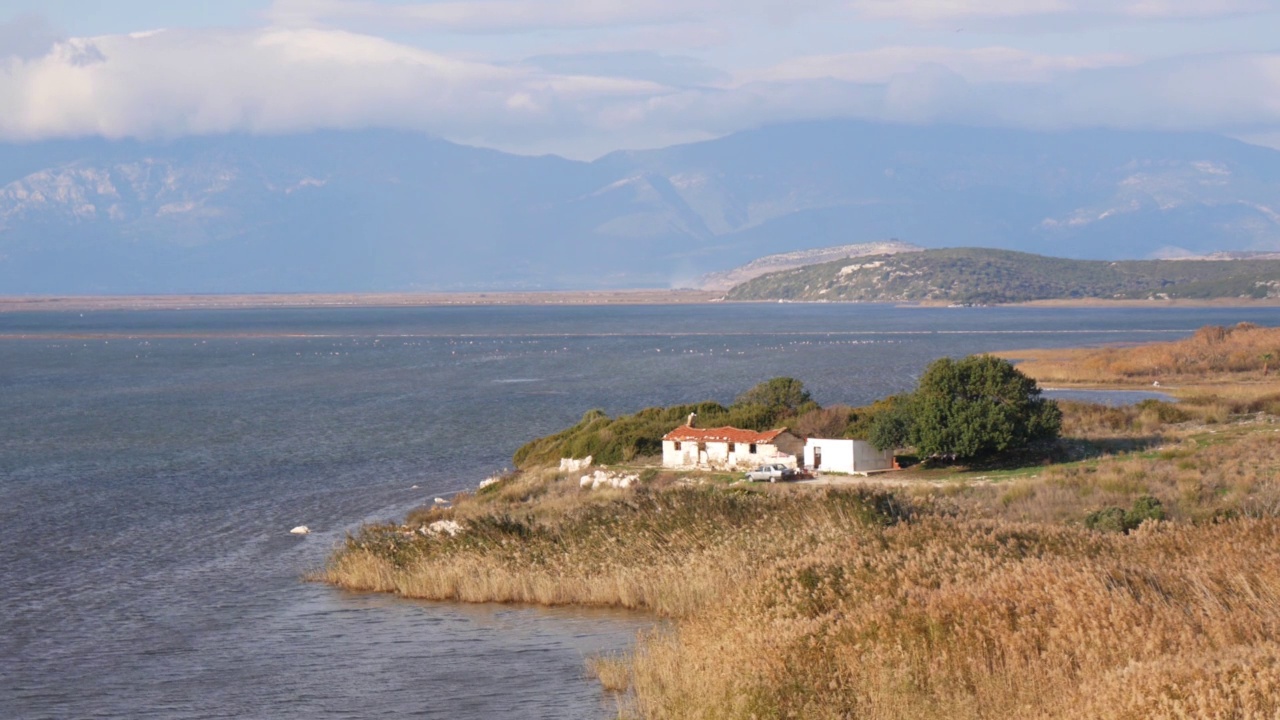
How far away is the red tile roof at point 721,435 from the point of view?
36.9 metres

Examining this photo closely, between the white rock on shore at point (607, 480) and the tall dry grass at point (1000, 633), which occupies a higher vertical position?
the tall dry grass at point (1000, 633)

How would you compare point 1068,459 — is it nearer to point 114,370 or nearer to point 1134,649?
point 1134,649

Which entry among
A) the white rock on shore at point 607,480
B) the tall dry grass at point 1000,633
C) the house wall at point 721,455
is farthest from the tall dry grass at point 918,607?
the house wall at point 721,455

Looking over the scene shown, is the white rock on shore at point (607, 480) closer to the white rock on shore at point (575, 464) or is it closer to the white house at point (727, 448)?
the white rock on shore at point (575, 464)

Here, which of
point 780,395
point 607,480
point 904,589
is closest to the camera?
point 904,589

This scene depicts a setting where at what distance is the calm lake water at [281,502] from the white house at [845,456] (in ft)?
34.4

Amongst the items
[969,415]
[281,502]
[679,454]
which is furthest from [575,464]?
[969,415]

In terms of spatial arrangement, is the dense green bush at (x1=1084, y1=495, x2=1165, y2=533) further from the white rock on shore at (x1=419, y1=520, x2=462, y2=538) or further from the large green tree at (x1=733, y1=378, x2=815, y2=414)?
the large green tree at (x1=733, y1=378, x2=815, y2=414)

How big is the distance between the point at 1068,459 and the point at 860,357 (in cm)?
6242

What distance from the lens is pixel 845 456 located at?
3544 cm

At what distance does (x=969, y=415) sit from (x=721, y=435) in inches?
248

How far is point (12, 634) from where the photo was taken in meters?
23.1

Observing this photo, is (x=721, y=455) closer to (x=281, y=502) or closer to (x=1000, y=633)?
(x=281, y=502)

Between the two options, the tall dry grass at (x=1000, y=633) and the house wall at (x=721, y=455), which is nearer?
the tall dry grass at (x=1000, y=633)
